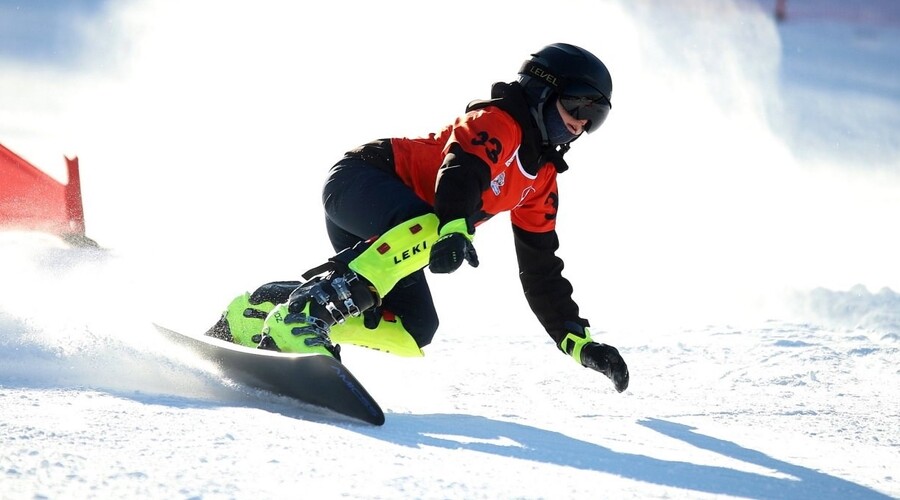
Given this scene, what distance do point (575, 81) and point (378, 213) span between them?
0.85m

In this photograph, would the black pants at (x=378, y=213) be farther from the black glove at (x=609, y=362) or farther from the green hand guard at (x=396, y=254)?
the black glove at (x=609, y=362)

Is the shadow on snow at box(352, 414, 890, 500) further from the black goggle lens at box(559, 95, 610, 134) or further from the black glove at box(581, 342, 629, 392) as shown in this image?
the black goggle lens at box(559, 95, 610, 134)

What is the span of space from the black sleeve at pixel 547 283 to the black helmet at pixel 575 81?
0.52m

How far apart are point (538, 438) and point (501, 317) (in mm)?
3401

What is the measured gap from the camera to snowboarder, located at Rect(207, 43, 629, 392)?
2.57m

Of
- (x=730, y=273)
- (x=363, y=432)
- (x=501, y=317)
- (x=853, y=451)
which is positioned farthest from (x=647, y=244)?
(x=363, y=432)

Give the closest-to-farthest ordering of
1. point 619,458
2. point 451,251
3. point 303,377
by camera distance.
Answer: point 619,458 → point 303,377 → point 451,251

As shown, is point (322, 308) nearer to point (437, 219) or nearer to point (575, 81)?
point (437, 219)

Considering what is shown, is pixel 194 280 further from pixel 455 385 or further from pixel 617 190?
pixel 617 190

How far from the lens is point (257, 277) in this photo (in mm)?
6535

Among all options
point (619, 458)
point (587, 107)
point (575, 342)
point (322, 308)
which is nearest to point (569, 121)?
point (587, 107)

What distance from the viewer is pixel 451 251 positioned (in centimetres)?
248

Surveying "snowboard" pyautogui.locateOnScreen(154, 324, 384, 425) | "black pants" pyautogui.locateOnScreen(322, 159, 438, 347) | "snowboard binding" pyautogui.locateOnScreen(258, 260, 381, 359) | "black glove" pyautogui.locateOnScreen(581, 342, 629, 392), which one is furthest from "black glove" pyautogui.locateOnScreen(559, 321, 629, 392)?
"snowboard" pyautogui.locateOnScreen(154, 324, 384, 425)

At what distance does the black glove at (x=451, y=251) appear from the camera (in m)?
2.48
